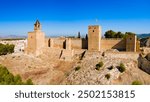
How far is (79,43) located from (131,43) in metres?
5.88

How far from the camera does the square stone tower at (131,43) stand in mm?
26095

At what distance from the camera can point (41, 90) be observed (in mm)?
6750

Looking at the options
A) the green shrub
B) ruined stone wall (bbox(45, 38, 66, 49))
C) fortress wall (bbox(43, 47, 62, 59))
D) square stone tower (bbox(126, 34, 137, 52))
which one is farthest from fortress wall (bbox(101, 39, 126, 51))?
fortress wall (bbox(43, 47, 62, 59))

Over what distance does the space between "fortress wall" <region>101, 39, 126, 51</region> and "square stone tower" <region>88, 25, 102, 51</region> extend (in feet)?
3.03

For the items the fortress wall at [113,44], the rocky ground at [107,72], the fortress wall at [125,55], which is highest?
the fortress wall at [113,44]

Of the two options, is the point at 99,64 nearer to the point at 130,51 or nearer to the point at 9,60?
the point at 130,51

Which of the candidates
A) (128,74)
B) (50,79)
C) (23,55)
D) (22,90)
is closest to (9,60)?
(23,55)

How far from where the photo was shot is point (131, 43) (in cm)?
2645

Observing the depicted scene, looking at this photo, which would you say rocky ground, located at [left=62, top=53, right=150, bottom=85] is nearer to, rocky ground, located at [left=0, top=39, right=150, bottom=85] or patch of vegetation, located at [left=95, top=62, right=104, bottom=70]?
rocky ground, located at [left=0, top=39, right=150, bottom=85]

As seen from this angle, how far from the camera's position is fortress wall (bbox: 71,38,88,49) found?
95.8 feet

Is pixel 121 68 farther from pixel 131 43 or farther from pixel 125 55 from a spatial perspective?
pixel 131 43

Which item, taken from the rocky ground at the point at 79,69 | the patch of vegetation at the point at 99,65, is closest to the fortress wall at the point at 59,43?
the rocky ground at the point at 79,69

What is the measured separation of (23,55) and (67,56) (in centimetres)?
453

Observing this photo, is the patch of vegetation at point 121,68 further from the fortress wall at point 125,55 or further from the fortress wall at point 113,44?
the fortress wall at point 113,44
